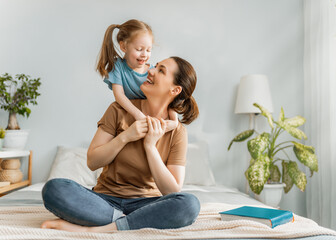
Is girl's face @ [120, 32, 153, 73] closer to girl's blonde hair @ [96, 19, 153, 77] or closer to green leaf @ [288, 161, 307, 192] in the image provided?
girl's blonde hair @ [96, 19, 153, 77]

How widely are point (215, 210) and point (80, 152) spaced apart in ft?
5.57

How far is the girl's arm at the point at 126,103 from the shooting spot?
59.6 inches

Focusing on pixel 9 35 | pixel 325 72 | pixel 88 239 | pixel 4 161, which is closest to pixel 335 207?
pixel 325 72

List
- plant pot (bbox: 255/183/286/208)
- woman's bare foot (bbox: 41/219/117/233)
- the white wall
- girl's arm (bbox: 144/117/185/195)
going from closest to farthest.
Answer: woman's bare foot (bbox: 41/219/117/233) → girl's arm (bbox: 144/117/185/195) → plant pot (bbox: 255/183/286/208) → the white wall

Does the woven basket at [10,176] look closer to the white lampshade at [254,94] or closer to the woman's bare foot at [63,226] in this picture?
the woman's bare foot at [63,226]

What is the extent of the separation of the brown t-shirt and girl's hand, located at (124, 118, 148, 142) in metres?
0.11

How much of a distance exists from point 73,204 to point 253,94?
2196 millimetres

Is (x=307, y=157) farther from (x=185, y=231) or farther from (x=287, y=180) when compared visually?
(x=185, y=231)

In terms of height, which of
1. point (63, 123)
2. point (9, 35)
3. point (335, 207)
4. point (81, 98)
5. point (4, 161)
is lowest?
point (335, 207)

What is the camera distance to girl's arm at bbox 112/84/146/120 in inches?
59.6

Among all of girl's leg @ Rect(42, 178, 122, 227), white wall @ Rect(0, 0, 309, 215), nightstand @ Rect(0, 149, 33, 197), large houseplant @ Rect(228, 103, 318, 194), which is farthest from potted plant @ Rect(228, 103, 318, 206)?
nightstand @ Rect(0, 149, 33, 197)

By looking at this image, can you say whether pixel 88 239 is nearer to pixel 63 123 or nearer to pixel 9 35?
pixel 63 123

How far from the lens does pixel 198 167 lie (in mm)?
2900

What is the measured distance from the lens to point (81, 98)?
3.18m
